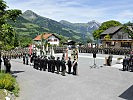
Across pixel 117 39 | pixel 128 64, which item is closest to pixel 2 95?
pixel 128 64

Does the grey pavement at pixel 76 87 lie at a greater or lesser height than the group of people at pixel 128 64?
lesser

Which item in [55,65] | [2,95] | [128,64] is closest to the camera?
[2,95]

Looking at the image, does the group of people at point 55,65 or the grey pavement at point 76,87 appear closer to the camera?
the grey pavement at point 76,87

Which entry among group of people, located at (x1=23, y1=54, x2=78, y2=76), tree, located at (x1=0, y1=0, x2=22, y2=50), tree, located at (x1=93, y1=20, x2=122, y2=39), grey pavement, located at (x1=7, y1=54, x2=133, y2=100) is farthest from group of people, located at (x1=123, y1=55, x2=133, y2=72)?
tree, located at (x1=93, y1=20, x2=122, y2=39)

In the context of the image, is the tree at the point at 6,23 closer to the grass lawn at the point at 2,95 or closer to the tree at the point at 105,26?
the grass lawn at the point at 2,95

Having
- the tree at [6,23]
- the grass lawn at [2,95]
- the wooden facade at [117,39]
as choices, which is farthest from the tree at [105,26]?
the grass lawn at [2,95]

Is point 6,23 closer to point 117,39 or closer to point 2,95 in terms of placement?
point 2,95

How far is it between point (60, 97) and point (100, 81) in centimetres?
630

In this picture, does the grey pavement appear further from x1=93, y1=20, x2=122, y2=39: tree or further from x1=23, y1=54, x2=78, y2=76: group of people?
x1=93, y1=20, x2=122, y2=39: tree

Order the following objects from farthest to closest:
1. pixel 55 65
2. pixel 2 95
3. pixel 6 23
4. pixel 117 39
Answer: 1. pixel 117 39
2. pixel 55 65
3. pixel 6 23
4. pixel 2 95

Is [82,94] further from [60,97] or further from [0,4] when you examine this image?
[0,4]

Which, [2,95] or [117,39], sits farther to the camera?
[117,39]

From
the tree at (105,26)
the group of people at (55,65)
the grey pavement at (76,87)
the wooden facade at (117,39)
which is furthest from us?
the tree at (105,26)

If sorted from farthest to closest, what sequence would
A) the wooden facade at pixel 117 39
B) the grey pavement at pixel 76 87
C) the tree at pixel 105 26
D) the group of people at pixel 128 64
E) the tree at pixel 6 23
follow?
the tree at pixel 105 26 < the wooden facade at pixel 117 39 < the group of people at pixel 128 64 < the tree at pixel 6 23 < the grey pavement at pixel 76 87
